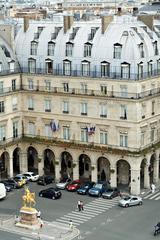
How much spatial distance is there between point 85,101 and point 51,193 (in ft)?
63.4

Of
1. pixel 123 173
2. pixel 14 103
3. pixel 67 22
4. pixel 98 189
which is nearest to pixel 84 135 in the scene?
pixel 123 173

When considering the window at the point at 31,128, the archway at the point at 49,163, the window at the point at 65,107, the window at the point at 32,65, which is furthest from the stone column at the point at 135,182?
the window at the point at 32,65

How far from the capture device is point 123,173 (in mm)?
121500

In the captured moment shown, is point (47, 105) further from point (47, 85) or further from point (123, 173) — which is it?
point (123, 173)

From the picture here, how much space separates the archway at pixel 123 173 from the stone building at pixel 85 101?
202mm

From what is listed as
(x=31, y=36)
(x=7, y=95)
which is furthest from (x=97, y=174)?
(x=31, y=36)

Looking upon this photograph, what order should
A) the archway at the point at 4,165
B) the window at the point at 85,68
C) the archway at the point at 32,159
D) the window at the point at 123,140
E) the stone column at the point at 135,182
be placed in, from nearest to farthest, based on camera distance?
the stone column at the point at 135,182, the window at the point at 123,140, the window at the point at 85,68, the archway at the point at 4,165, the archway at the point at 32,159

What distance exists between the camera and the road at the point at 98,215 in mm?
93562

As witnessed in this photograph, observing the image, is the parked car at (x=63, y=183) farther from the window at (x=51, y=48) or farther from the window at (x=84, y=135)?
the window at (x=51, y=48)

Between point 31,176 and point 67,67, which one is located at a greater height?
point 67,67

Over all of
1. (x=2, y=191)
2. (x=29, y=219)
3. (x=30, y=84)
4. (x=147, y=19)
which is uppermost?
(x=147, y=19)

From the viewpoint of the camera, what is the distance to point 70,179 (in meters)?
122

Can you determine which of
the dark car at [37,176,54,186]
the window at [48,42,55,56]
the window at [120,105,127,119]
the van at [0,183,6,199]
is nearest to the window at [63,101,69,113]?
the window at [48,42,55,56]

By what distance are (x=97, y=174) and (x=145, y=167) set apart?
9.76 metres
